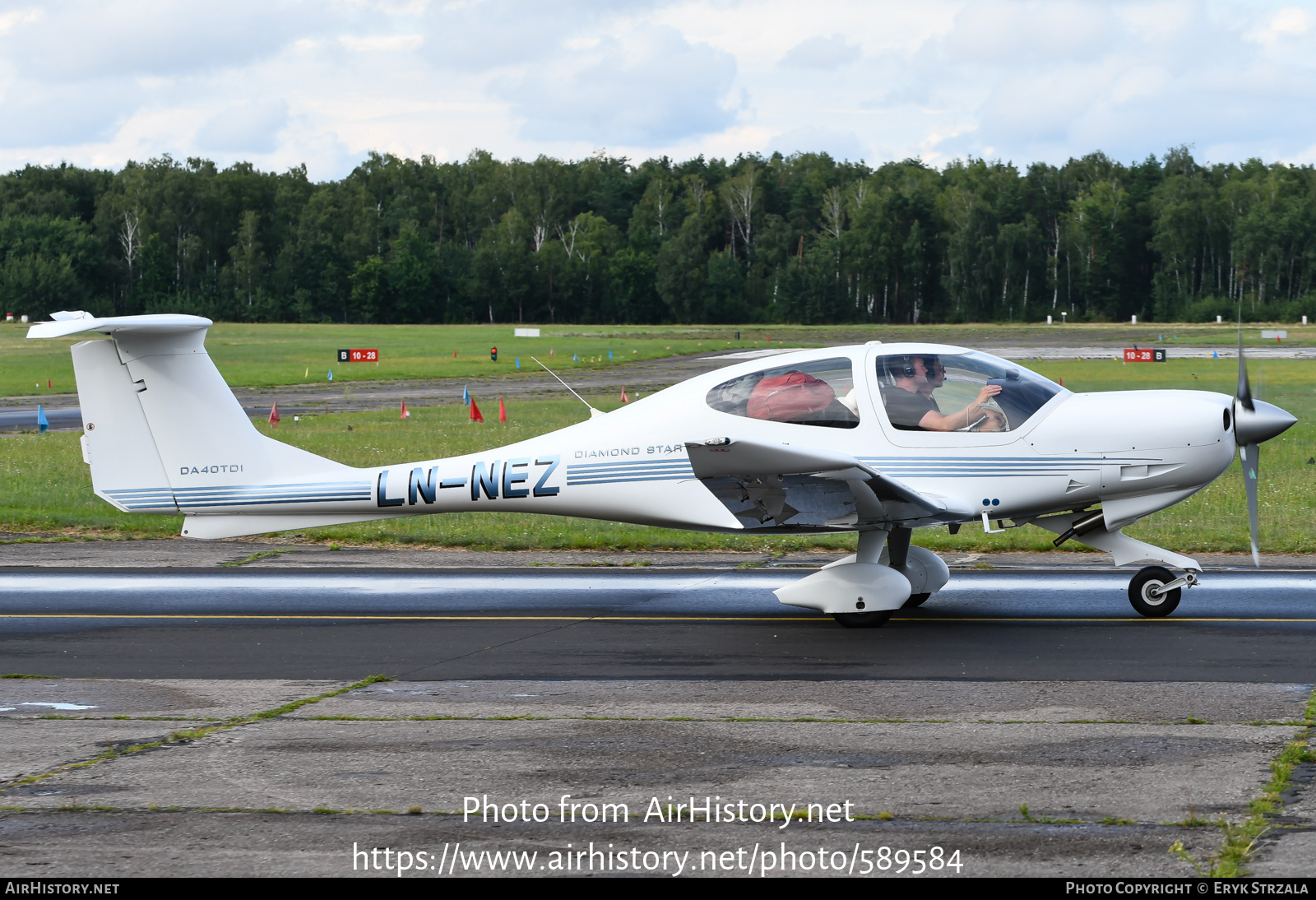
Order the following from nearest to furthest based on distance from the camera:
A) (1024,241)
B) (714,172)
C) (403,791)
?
(403,791) < (1024,241) < (714,172)

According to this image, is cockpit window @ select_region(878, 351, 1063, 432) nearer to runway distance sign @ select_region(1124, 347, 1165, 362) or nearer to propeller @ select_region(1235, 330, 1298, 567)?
propeller @ select_region(1235, 330, 1298, 567)

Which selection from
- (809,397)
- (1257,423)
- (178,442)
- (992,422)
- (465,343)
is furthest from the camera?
(465,343)

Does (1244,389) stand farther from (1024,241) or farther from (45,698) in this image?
(1024,241)

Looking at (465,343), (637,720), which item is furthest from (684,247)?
(637,720)

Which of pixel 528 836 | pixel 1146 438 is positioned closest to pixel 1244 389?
pixel 1146 438

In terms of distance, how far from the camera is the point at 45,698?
28.5 ft

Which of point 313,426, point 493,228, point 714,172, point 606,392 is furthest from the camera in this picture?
point 714,172

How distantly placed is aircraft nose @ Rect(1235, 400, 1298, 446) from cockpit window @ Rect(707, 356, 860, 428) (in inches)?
126

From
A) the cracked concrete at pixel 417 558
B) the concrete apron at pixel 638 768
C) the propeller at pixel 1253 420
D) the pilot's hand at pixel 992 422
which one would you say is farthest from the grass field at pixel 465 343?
the propeller at pixel 1253 420

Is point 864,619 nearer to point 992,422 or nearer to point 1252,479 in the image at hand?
point 992,422

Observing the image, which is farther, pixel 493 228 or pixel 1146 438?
pixel 493 228

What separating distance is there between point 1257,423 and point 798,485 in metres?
3.92

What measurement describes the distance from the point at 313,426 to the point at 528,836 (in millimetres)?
26050

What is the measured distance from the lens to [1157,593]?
1106cm
